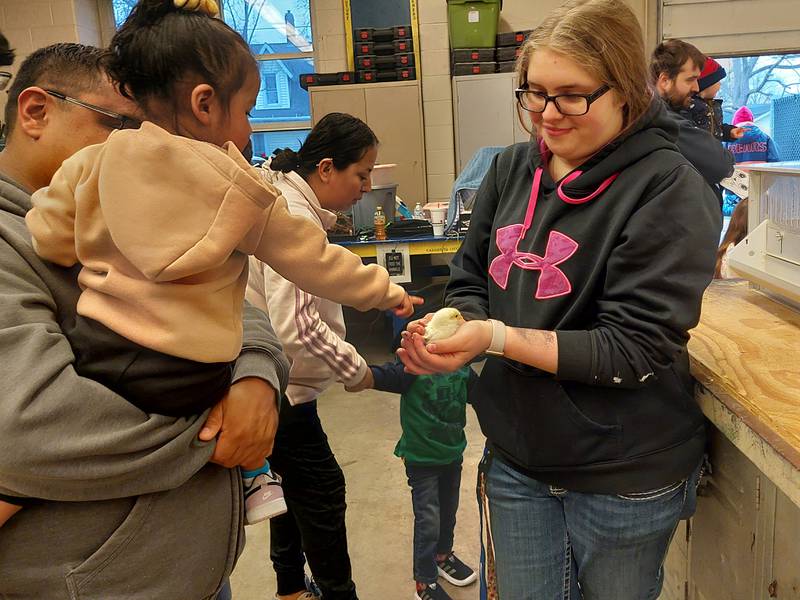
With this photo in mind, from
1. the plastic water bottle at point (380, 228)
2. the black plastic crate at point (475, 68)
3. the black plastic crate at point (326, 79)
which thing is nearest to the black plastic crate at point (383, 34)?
the black plastic crate at point (326, 79)

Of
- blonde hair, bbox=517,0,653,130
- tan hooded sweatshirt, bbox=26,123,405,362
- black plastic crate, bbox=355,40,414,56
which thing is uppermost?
black plastic crate, bbox=355,40,414,56

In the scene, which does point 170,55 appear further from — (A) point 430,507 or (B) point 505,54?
(B) point 505,54

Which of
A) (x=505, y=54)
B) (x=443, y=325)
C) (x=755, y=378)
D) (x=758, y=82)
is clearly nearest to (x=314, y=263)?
(x=443, y=325)

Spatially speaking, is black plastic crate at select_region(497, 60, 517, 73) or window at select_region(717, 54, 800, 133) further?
window at select_region(717, 54, 800, 133)

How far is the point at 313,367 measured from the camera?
1895 millimetres

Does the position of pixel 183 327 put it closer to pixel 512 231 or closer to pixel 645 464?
pixel 512 231

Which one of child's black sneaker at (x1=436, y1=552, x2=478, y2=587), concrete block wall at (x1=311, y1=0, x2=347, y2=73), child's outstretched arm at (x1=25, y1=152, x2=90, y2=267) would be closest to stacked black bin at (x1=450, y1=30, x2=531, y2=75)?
concrete block wall at (x1=311, y1=0, x2=347, y2=73)

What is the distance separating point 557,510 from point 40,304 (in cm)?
95

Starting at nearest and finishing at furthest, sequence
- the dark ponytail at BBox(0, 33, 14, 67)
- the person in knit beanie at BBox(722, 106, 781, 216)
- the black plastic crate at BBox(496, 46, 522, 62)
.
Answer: the dark ponytail at BBox(0, 33, 14, 67) < the person in knit beanie at BBox(722, 106, 781, 216) < the black plastic crate at BBox(496, 46, 522, 62)

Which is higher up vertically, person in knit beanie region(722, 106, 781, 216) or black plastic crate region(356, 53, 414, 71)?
black plastic crate region(356, 53, 414, 71)

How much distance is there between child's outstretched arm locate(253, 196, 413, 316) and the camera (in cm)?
107

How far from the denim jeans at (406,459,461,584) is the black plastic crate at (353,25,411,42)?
4.81m

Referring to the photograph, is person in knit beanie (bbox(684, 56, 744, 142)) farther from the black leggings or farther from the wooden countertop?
the black leggings

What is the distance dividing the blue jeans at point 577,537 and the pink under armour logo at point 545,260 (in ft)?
1.21
